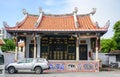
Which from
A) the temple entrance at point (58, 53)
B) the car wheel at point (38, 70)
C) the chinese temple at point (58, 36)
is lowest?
the car wheel at point (38, 70)

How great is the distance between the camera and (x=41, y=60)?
104 ft

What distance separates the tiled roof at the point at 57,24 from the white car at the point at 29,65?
592 centimetres

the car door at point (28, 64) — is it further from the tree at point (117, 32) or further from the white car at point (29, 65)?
the tree at point (117, 32)

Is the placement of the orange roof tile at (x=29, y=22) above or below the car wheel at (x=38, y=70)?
above

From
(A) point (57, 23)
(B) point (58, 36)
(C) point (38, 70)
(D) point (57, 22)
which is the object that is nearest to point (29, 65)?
(C) point (38, 70)

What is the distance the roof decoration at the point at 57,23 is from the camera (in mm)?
36394

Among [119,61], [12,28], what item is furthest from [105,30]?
[119,61]

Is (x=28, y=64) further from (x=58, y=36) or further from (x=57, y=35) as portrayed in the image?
(x=58, y=36)

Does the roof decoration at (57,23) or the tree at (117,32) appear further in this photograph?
the tree at (117,32)

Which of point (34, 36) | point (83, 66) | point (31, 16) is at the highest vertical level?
point (31, 16)

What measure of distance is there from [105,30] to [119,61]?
17.8 meters

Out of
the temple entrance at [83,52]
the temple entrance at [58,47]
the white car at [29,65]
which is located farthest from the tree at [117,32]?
the white car at [29,65]

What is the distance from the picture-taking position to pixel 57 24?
39.1m

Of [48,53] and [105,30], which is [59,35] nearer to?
[48,53]
